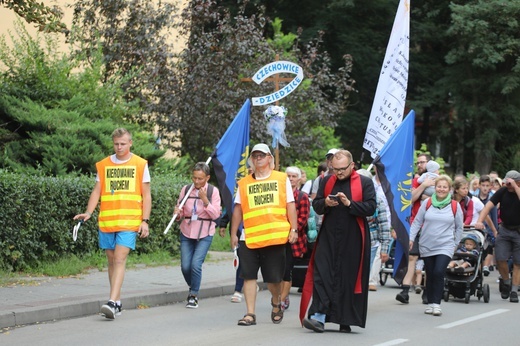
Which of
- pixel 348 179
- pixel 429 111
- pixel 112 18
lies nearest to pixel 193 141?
pixel 112 18

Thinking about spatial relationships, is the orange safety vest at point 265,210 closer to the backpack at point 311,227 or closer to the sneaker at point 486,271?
the backpack at point 311,227

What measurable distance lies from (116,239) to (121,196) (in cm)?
47

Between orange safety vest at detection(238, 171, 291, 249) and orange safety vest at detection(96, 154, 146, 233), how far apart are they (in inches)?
44.8

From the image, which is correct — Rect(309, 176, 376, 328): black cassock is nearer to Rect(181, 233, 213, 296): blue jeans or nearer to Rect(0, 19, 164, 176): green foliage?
Rect(181, 233, 213, 296): blue jeans

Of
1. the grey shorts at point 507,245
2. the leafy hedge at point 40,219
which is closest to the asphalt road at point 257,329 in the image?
the grey shorts at point 507,245

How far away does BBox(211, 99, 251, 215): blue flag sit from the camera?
13.4 m

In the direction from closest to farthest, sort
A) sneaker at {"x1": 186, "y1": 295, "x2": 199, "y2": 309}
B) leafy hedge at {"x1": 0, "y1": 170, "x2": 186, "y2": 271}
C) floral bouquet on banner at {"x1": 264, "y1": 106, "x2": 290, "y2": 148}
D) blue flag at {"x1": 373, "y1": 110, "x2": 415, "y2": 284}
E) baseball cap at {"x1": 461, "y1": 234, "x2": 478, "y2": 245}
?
sneaker at {"x1": 186, "y1": 295, "x2": 199, "y2": 309}
blue flag at {"x1": 373, "y1": 110, "x2": 415, "y2": 284}
leafy hedge at {"x1": 0, "y1": 170, "x2": 186, "y2": 271}
baseball cap at {"x1": 461, "y1": 234, "x2": 478, "y2": 245}
floral bouquet on banner at {"x1": 264, "y1": 106, "x2": 290, "y2": 148}

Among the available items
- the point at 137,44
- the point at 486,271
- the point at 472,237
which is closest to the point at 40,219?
the point at 472,237

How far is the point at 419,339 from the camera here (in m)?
10.3

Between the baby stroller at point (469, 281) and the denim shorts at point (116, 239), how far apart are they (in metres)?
5.19

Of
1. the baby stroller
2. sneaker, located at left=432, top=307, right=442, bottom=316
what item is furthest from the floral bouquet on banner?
sneaker, located at left=432, top=307, right=442, bottom=316

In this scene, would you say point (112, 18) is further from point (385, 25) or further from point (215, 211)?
point (385, 25)

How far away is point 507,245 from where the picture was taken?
15.5 meters

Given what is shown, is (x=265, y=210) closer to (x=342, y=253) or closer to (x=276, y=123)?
(x=342, y=253)
